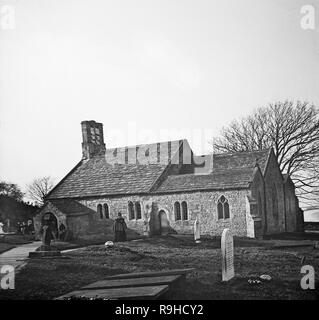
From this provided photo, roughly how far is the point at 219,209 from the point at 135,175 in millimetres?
5385

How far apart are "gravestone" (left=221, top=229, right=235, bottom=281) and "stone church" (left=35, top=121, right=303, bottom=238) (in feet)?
22.3

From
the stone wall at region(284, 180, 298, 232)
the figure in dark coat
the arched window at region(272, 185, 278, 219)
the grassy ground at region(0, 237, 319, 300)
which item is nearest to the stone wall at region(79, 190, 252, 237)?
the figure in dark coat

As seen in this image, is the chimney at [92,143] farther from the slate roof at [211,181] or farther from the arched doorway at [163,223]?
the arched doorway at [163,223]

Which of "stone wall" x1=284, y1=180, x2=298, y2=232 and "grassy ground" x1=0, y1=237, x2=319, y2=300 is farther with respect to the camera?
"stone wall" x1=284, y1=180, x2=298, y2=232

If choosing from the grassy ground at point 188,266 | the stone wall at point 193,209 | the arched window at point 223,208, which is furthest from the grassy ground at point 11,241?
the arched window at point 223,208

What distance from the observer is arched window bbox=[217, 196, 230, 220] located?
57.4 ft

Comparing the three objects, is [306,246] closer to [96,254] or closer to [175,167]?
[96,254]

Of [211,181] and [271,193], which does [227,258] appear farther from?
[271,193]

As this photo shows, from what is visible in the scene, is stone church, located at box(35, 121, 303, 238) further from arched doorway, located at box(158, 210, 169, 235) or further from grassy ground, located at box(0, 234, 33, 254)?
grassy ground, located at box(0, 234, 33, 254)

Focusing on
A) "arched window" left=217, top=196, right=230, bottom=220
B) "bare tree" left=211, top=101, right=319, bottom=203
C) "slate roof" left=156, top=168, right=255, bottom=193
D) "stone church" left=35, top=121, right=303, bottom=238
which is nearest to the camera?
"bare tree" left=211, top=101, right=319, bottom=203

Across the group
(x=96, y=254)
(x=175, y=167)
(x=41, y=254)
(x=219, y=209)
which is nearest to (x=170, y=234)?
(x=219, y=209)

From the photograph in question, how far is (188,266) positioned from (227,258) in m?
1.42

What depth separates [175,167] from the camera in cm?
2025

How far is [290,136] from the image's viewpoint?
18.0 meters
